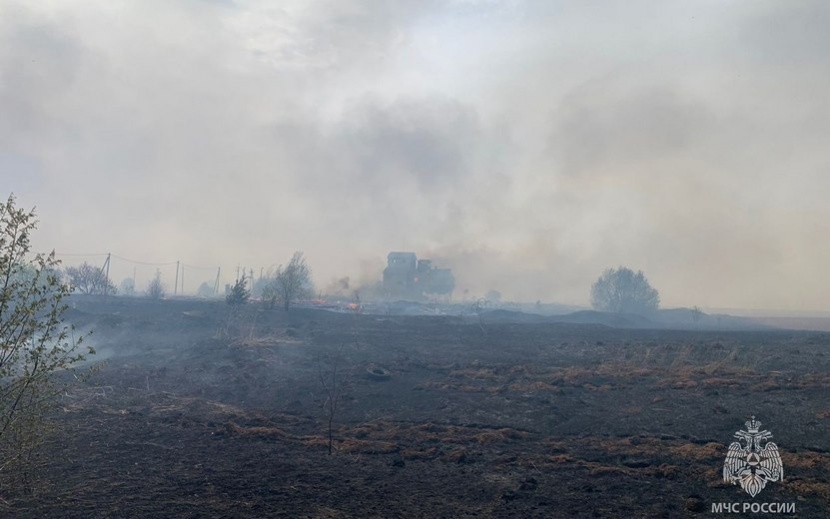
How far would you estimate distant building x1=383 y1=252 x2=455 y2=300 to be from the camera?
89.6m

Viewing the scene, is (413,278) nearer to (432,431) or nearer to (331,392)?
(331,392)

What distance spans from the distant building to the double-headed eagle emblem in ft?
250

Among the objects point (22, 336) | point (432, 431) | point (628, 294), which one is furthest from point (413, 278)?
point (22, 336)

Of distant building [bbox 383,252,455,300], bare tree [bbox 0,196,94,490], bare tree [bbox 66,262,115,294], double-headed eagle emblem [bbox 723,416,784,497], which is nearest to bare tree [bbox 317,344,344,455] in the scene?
bare tree [bbox 0,196,94,490]

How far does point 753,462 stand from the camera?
1054 cm

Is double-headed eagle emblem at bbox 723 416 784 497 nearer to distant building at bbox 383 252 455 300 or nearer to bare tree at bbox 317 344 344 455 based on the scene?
bare tree at bbox 317 344 344 455

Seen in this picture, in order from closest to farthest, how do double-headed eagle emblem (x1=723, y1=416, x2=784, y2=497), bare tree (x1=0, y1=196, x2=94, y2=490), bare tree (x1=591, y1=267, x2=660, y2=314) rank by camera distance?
bare tree (x1=0, y1=196, x2=94, y2=490)
double-headed eagle emblem (x1=723, y1=416, x2=784, y2=497)
bare tree (x1=591, y1=267, x2=660, y2=314)

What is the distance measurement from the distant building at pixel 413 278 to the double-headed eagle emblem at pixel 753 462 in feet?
250

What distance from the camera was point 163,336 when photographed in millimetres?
36250

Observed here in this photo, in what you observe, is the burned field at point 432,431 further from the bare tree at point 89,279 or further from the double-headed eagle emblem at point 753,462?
the bare tree at point 89,279

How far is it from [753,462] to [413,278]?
80.1 m

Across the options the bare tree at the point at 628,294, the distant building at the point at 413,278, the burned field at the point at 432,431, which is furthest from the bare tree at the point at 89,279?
the bare tree at the point at 628,294

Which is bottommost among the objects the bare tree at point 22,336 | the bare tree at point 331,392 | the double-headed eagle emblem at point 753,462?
the bare tree at point 331,392

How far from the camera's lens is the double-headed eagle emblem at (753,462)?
30.9ft
